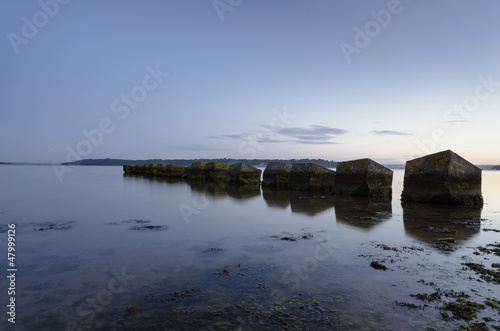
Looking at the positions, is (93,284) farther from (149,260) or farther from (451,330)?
(451,330)

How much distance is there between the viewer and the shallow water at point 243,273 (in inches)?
123

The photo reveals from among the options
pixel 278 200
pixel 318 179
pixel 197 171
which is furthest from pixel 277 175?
pixel 197 171

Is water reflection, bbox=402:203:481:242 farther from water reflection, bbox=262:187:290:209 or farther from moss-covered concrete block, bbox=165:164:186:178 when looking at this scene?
moss-covered concrete block, bbox=165:164:186:178

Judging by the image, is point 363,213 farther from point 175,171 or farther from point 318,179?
point 175,171

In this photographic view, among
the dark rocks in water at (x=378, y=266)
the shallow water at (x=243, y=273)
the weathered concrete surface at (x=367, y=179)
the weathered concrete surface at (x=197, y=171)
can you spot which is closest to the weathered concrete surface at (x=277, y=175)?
the weathered concrete surface at (x=367, y=179)

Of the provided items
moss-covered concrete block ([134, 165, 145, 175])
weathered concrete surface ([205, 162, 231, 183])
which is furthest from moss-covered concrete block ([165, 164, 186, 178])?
moss-covered concrete block ([134, 165, 145, 175])

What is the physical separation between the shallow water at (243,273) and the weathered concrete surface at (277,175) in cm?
1269

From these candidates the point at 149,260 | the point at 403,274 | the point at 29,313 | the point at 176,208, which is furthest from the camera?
the point at 176,208

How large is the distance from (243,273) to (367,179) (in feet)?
36.6

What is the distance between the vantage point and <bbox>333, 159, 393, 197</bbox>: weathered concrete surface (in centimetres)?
1403

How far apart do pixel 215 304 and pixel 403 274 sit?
277 centimetres

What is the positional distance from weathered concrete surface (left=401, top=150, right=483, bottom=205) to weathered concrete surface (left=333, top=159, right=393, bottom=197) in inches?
86.9

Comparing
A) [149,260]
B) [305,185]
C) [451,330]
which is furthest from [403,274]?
[305,185]

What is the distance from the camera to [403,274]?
169 inches
